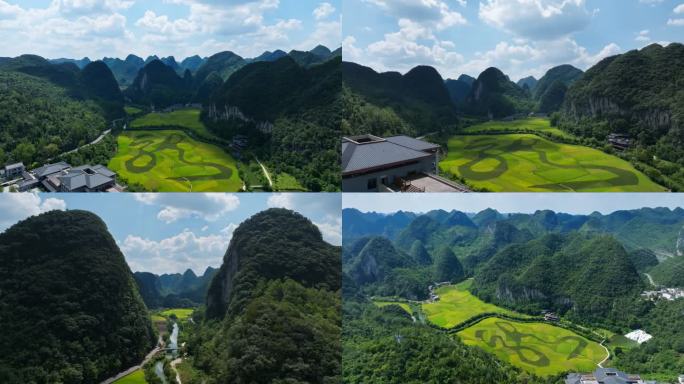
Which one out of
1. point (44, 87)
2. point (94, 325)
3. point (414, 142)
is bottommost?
point (94, 325)

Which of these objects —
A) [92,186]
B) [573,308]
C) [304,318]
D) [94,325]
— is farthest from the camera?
[573,308]

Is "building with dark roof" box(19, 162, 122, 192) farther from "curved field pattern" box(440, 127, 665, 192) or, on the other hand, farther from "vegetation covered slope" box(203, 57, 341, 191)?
"curved field pattern" box(440, 127, 665, 192)

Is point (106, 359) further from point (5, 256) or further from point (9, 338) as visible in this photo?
point (5, 256)

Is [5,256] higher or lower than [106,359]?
higher

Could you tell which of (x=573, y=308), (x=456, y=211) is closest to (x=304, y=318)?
(x=456, y=211)

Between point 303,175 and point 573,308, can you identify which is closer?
point 303,175

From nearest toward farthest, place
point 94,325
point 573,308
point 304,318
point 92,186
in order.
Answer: point 92,186 < point 304,318 < point 94,325 < point 573,308

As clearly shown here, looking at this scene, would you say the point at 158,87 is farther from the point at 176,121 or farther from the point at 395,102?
the point at 395,102
